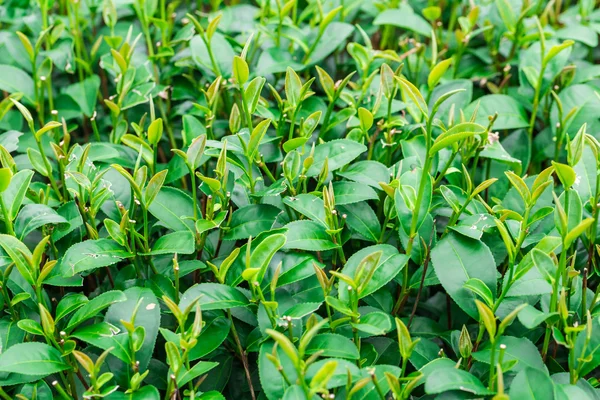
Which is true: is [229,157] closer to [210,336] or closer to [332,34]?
[210,336]

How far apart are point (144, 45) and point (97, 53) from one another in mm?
117

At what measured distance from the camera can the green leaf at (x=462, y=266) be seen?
1.07 m

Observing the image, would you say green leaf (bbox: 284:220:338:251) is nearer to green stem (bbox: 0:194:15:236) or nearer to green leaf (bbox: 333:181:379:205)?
green leaf (bbox: 333:181:379:205)

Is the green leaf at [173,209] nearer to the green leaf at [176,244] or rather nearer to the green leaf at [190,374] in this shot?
the green leaf at [176,244]

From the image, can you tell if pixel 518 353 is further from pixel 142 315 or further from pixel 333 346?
pixel 142 315

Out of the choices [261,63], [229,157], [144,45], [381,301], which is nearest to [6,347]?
[229,157]

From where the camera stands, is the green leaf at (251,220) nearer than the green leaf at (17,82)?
Yes

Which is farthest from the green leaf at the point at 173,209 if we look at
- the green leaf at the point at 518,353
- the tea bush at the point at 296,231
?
the green leaf at the point at 518,353

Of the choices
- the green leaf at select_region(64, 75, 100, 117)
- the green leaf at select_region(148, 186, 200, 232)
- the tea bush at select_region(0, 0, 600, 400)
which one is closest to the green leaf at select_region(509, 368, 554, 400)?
the tea bush at select_region(0, 0, 600, 400)

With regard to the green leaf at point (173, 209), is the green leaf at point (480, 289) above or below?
below

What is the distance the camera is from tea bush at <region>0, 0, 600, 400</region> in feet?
3.20

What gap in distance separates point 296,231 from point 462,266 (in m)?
0.28

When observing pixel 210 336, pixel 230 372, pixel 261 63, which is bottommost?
pixel 230 372

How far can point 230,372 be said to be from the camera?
1.14m
